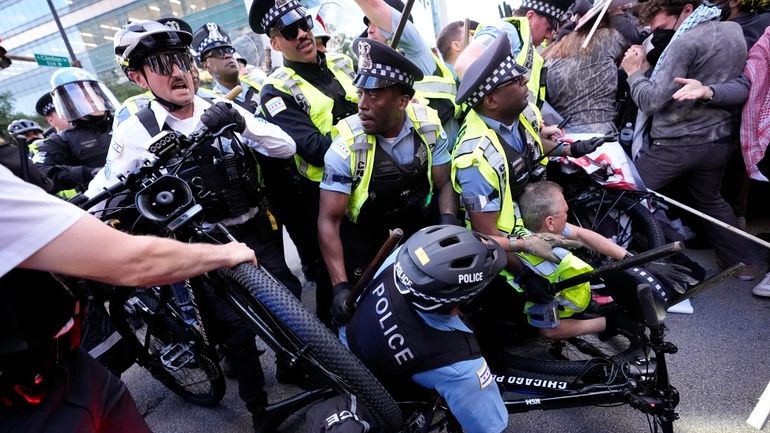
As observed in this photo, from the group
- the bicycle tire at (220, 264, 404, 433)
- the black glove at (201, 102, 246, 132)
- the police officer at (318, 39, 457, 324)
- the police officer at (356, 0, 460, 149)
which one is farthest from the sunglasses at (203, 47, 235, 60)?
the bicycle tire at (220, 264, 404, 433)

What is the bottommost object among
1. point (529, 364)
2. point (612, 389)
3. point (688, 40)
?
point (529, 364)

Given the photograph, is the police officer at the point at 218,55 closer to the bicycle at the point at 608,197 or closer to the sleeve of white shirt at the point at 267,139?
the sleeve of white shirt at the point at 267,139

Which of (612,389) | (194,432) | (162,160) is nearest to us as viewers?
(162,160)

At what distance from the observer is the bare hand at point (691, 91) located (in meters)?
2.59

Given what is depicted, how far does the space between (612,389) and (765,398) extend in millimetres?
626

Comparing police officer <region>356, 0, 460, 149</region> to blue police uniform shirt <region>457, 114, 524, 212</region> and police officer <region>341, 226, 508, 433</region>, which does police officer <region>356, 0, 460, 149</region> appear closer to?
blue police uniform shirt <region>457, 114, 524, 212</region>

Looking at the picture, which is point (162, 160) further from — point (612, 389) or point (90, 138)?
point (90, 138)

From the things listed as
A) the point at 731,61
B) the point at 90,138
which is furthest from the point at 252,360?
the point at 731,61

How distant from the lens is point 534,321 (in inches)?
85.4

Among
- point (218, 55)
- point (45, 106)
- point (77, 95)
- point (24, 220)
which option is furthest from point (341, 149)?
point (45, 106)

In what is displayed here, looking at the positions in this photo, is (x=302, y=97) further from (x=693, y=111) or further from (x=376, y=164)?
(x=693, y=111)

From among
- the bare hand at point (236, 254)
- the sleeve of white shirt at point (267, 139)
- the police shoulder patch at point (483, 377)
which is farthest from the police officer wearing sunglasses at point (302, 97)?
the police shoulder patch at point (483, 377)

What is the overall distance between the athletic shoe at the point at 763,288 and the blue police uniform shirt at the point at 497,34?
2.48 meters

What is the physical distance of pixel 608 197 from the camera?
2.82 meters
